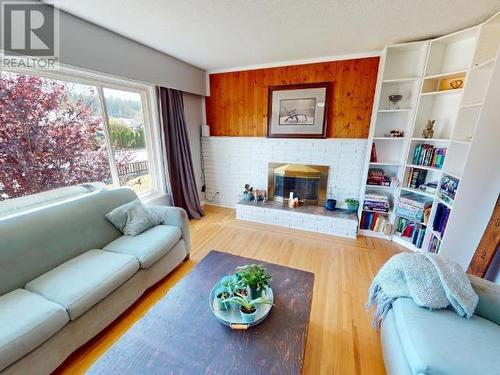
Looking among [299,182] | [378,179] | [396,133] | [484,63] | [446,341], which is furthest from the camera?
[299,182]

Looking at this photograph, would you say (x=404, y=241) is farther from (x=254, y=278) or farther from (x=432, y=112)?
(x=254, y=278)

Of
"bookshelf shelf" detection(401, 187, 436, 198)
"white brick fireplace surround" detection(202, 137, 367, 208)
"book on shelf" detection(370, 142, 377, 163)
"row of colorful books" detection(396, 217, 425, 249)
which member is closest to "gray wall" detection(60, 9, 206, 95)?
"white brick fireplace surround" detection(202, 137, 367, 208)

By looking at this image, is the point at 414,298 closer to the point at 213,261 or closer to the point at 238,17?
the point at 213,261

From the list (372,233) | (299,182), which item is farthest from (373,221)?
(299,182)

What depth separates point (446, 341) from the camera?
0.96 meters

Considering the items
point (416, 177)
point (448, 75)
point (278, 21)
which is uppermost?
point (278, 21)

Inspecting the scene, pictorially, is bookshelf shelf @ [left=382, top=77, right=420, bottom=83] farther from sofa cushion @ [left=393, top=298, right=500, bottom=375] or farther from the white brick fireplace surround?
sofa cushion @ [left=393, top=298, right=500, bottom=375]

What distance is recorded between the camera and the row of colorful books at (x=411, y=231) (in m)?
2.39

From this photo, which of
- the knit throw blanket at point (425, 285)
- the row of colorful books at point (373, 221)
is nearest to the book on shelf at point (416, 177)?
the row of colorful books at point (373, 221)

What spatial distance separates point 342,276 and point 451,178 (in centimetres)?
Result: 138

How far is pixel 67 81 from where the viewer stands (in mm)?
1901

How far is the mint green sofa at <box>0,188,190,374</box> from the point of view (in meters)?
1.08

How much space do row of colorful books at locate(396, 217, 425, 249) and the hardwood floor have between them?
0.70 feet

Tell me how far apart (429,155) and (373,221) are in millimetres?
962
